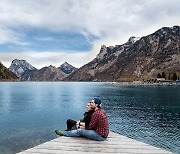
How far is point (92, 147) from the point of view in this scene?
1403cm

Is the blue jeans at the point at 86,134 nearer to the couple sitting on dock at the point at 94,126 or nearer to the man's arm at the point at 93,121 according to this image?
the couple sitting on dock at the point at 94,126

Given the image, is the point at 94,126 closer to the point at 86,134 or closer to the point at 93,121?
the point at 93,121

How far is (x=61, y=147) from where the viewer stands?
1393 centimetres

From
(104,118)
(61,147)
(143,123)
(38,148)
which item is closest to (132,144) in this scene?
(104,118)

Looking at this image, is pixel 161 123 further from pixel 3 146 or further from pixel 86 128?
pixel 86 128

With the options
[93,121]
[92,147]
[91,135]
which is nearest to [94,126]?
[93,121]

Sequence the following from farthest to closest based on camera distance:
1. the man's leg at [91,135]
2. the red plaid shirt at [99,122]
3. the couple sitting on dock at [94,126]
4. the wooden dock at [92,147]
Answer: the red plaid shirt at [99,122] → the couple sitting on dock at [94,126] → the man's leg at [91,135] → the wooden dock at [92,147]

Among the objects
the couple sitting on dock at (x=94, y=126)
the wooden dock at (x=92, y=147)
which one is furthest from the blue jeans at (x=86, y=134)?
the wooden dock at (x=92, y=147)

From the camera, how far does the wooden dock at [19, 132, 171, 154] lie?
1323cm

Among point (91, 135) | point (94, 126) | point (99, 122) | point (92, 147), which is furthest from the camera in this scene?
point (94, 126)

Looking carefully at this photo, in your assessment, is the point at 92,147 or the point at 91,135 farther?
the point at 91,135

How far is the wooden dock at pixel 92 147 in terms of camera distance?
521 inches

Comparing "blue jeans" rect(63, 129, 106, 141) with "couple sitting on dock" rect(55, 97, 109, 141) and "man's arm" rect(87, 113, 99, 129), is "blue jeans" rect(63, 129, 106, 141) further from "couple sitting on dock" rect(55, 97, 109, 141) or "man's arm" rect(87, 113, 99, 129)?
"man's arm" rect(87, 113, 99, 129)

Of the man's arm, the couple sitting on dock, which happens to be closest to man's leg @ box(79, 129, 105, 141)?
the couple sitting on dock
